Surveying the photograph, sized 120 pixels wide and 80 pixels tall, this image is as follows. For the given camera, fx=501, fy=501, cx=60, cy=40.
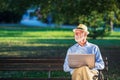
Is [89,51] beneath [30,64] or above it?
above

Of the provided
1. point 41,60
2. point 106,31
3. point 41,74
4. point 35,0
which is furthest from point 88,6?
point 106,31

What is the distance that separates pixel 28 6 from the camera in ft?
62.9

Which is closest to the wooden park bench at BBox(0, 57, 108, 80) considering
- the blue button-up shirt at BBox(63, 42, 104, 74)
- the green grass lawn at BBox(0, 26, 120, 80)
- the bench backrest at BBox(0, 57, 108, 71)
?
the bench backrest at BBox(0, 57, 108, 71)

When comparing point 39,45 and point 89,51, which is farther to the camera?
point 39,45

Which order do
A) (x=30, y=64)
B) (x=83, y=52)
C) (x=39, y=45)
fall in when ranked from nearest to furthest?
(x=83, y=52) → (x=30, y=64) → (x=39, y=45)

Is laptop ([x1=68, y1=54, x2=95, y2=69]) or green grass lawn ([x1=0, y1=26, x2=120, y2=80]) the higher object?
laptop ([x1=68, y1=54, x2=95, y2=69])

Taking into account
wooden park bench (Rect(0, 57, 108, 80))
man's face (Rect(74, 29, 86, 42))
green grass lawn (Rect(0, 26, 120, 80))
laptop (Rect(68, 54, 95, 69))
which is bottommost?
green grass lawn (Rect(0, 26, 120, 80))

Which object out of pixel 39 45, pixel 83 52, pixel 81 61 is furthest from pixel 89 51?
pixel 39 45

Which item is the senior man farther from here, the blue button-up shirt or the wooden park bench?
the wooden park bench

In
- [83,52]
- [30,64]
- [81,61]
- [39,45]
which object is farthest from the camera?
[39,45]

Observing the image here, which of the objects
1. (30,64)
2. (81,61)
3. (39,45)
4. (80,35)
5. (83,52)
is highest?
(80,35)

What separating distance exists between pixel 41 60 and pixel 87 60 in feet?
7.21

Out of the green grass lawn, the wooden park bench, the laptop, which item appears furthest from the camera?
the green grass lawn

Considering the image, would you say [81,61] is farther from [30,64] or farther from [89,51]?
[30,64]
